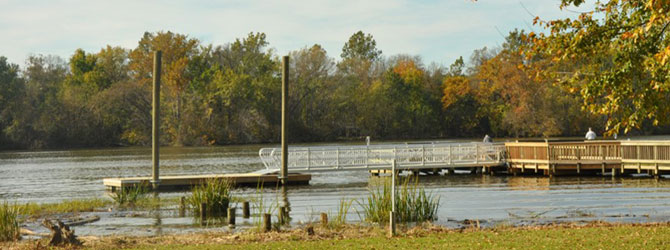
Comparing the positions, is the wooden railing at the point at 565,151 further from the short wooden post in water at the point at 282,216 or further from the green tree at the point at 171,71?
the green tree at the point at 171,71

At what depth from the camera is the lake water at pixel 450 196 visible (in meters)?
18.9

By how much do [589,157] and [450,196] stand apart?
10152mm

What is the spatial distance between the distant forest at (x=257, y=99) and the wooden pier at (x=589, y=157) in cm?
4174

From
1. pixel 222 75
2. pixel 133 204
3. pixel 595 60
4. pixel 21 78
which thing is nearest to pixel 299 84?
pixel 222 75

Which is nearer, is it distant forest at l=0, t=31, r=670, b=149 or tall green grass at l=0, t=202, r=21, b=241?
tall green grass at l=0, t=202, r=21, b=241

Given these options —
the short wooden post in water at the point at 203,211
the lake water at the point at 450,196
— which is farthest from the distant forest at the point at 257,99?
the short wooden post in water at the point at 203,211

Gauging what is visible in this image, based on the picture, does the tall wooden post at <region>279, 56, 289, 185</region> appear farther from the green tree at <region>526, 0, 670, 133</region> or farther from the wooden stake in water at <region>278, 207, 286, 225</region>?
the green tree at <region>526, 0, 670, 133</region>

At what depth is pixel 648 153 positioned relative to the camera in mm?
30859

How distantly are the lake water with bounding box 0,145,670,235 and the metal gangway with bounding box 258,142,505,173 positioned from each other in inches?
27.5

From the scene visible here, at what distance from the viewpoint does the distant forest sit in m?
76.5

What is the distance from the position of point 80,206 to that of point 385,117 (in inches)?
2558

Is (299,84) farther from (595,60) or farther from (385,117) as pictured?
(595,60)

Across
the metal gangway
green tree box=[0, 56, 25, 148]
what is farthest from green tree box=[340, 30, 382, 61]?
the metal gangway

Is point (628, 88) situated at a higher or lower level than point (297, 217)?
higher
